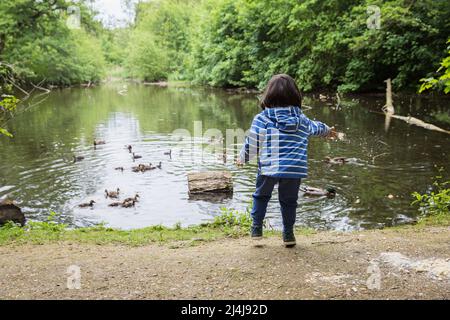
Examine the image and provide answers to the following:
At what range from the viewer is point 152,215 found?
9562mm

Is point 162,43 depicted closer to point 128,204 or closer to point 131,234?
point 128,204

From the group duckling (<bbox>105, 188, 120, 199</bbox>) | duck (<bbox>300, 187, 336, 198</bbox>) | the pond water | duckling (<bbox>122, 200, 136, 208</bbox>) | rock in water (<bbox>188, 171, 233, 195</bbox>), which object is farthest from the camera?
rock in water (<bbox>188, 171, 233, 195</bbox>)

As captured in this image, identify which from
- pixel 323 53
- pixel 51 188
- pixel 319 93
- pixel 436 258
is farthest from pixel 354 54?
pixel 436 258

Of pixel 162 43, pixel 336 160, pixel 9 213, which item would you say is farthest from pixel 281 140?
pixel 162 43

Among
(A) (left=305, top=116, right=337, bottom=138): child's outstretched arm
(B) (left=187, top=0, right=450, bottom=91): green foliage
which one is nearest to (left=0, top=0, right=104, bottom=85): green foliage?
(B) (left=187, top=0, right=450, bottom=91): green foliage

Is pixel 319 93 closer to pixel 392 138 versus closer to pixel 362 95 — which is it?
pixel 362 95

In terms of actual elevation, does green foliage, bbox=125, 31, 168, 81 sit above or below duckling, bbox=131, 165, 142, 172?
above

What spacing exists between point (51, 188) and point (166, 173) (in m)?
3.12

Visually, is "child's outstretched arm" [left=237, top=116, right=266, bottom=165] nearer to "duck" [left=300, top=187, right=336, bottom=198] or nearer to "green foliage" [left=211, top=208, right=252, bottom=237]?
"green foliage" [left=211, top=208, right=252, bottom=237]

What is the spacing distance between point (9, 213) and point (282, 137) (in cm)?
597

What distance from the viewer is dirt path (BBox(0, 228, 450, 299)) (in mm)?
4488

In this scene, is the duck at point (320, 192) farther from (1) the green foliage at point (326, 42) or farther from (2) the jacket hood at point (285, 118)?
(1) the green foliage at point (326, 42)

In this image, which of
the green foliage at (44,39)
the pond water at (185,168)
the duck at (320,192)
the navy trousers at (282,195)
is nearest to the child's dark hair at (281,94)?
the navy trousers at (282,195)

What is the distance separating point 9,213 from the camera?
28.4ft
